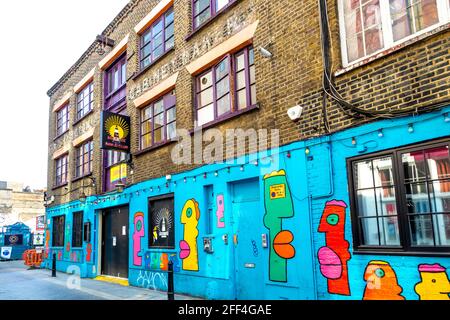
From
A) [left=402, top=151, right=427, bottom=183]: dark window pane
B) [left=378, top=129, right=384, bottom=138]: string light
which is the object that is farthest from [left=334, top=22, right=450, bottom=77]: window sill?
[left=402, top=151, right=427, bottom=183]: dark window pane

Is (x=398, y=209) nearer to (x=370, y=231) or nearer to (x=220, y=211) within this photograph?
(x=370, y=231)

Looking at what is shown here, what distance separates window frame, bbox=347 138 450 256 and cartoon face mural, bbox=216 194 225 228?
3.44 meters

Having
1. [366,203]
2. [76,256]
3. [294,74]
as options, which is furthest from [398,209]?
[76,256]

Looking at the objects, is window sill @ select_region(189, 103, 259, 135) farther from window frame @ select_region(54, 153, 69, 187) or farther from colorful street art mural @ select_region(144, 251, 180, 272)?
window frame @ select_region(54, 153, 69, 187)

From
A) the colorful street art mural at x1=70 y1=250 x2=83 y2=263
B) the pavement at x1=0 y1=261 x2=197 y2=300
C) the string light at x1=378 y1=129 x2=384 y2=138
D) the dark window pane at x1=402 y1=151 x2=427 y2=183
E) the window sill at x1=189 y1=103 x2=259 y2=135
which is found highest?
the window sill at x1=189 y1=103 x2=259 y2=135

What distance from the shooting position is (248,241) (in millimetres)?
8352

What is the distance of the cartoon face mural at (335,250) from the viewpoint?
20.7 ft

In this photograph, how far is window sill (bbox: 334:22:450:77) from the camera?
541 cm

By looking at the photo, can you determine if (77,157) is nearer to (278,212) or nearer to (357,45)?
(278,212)

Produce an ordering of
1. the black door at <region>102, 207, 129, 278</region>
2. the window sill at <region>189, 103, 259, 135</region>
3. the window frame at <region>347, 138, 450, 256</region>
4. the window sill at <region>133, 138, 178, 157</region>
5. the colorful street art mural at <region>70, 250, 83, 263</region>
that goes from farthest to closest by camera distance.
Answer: the colorful street art mural at <region>70, 250, 83, 263</region> < the black door at <region>102, 207, 129, 278</region> < the window sill at <region>133, 138, 178, 157</region> < the window sill at <region>189, 103, 259, 135</region> < the window frame at <region>347, 138, 450, 256</region>

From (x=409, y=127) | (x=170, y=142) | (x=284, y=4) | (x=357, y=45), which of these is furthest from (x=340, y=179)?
(x=170, y=142)

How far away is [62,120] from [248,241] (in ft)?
51.0

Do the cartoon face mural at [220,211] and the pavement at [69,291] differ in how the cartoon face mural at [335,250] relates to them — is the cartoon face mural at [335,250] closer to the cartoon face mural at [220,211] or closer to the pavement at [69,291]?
the cartoon face mural at [220,211]

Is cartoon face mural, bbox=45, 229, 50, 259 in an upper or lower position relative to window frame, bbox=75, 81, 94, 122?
lower
